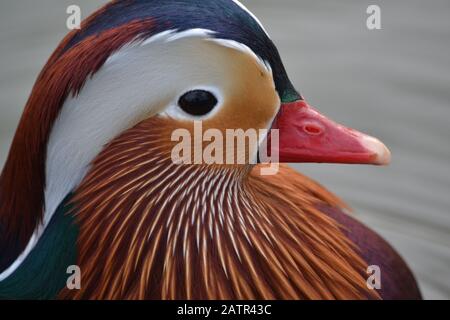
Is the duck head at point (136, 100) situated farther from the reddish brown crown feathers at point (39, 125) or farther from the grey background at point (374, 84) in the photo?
the grey background at point (374, 84)

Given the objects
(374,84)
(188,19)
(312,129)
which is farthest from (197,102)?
(374,84)

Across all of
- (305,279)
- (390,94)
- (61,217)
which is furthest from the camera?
(390,94)

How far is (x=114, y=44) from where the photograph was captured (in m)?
1.48

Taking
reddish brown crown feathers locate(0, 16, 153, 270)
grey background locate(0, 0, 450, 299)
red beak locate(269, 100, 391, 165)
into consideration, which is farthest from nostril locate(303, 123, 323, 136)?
grey background locate(0, 0, 450, 299)

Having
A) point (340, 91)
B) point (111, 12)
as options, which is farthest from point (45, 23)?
point (111, 12)

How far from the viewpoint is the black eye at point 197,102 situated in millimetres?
1529

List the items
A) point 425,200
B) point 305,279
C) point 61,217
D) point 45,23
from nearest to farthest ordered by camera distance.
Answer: point 61,217 → point 305,279 → point 425,200 → point 45,23

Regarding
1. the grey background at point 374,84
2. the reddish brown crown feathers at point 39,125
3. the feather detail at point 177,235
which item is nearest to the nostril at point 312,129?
the feather detail at point 177,235

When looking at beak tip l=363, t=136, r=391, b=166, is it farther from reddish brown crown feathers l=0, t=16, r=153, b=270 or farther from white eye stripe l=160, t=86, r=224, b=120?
reddish brown crown feathers l=0, t=16, r=153, b=270

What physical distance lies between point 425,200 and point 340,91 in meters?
0.53

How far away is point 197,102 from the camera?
1533mm

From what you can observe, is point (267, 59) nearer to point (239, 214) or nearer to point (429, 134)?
point (239, 214)

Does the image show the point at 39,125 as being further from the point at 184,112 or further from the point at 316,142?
the point at 316,142

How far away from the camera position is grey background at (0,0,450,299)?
2719 millimetres
